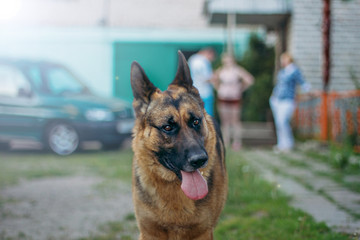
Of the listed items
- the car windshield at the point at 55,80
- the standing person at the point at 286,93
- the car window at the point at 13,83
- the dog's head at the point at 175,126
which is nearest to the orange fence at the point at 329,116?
the standing person at the point at 286,93

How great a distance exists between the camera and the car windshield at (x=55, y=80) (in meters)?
8.41

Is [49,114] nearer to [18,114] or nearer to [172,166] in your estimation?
[18,114]

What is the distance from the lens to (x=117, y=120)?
330 inches

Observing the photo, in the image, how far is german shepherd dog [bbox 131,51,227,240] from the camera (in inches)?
96.0

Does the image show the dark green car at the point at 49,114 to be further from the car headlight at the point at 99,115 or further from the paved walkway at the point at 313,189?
the paved walkway at the point at 313,189

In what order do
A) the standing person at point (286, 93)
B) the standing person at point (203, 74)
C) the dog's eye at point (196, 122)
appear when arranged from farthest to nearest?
1. the standing person at point (286, 93)
2. the standing person at point (203, 74)
3. the dog's eye at point (196, 122)

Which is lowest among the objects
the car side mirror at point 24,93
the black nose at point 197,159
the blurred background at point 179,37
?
the black nose at point 197,159

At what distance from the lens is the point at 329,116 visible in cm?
710

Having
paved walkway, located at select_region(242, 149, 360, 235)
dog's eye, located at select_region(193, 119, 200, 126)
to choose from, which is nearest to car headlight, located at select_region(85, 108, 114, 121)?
paved walkway, located at select_region(242, 149, 360, 235)

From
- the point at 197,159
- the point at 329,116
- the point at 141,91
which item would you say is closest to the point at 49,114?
the point at 329,116

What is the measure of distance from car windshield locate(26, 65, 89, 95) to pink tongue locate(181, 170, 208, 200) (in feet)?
21.9

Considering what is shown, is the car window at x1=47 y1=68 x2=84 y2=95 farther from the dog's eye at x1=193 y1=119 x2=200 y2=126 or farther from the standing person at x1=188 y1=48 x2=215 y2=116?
the dog's eye at x1=193 y1=119 x2=200 y2=126

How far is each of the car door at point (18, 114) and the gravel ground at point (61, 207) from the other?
99.6 inches

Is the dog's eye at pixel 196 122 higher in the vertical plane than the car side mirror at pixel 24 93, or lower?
higher
